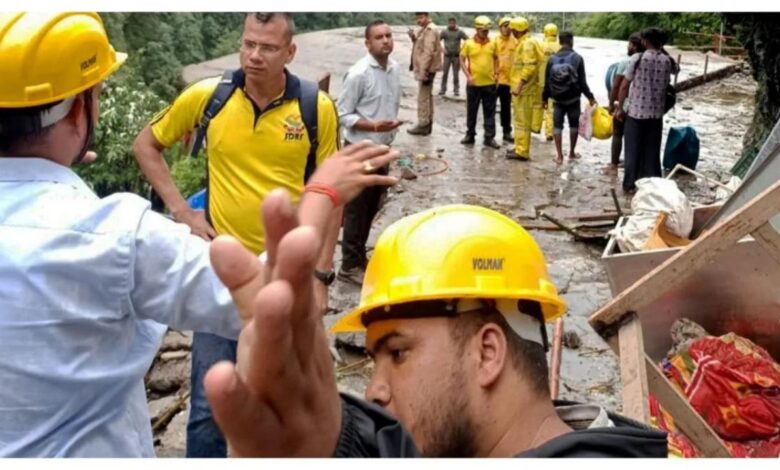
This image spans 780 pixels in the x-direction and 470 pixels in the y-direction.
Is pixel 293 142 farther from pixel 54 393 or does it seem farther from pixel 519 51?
pixel 519 51

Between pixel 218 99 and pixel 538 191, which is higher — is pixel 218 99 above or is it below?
above

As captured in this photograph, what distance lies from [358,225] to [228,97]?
299cm

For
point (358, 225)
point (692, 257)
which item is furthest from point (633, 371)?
point (358, 225)

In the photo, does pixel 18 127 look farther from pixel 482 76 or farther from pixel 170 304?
pixel 482 76

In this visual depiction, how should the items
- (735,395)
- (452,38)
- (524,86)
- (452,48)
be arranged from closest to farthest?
1. (735,395)
2. (524,86)
3. (452,38)
4. (452,48)

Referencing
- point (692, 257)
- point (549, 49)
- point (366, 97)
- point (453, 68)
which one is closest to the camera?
point (692, 257)

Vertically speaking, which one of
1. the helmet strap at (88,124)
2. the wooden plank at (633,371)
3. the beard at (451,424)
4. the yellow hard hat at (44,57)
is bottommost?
the wooden plank at (633,371)

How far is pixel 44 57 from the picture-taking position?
1.61 meters

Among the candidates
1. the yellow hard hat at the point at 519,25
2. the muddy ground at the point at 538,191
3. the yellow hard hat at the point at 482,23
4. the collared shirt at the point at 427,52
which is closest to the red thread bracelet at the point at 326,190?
the muddy ground at the point at 538,191

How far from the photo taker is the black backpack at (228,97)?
11.6ft

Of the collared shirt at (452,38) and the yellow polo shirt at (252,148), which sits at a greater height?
the yellow polo shirt at (252,148)

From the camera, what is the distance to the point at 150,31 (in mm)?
16656

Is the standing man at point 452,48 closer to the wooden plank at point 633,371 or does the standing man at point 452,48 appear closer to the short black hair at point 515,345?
the wooden plank at point 633,371

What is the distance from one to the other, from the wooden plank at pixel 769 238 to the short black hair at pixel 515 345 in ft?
5.56
